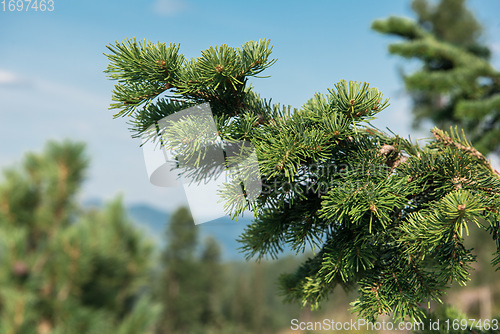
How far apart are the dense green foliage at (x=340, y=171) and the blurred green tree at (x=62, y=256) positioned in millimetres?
1104

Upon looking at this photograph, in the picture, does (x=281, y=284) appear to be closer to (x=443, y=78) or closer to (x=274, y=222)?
(x=274, y=222)

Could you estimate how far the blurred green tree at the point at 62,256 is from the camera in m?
1.52

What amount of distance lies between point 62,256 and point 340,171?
4.31 ft

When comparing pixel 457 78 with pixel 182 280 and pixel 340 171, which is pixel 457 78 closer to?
pixel 340 171

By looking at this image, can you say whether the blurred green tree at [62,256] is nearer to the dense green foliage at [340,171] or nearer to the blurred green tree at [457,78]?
the dense green foliage at [340,171]

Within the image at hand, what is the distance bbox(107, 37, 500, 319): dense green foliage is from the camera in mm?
644

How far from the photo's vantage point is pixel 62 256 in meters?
1.54

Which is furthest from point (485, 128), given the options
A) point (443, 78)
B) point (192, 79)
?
point (192, 79)

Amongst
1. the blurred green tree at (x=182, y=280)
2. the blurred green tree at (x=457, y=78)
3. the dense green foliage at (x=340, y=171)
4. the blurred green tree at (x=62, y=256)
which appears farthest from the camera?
the blurred green tree at (x=182, y=280)

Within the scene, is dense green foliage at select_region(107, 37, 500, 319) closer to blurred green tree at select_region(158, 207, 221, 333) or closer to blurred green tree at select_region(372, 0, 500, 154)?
blurred green tree at select_region(372, 0, 500, 154)

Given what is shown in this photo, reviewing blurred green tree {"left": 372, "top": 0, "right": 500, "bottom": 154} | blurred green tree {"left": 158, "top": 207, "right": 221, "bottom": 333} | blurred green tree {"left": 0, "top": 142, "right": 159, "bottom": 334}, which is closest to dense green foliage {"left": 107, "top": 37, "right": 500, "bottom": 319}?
blurred green tree {"left": 0, "top": 142, "right": 159, "bottom": 334}

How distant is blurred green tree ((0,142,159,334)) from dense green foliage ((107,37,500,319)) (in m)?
1.10

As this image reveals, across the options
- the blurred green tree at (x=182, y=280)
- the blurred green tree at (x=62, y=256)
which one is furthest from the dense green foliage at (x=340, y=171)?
the blurred green tree at (x=182, y=280)

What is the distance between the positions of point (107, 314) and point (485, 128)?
6046 millimetres
